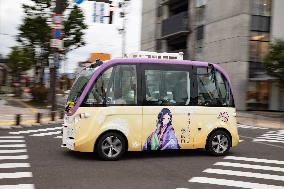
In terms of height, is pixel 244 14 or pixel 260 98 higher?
pixel 244 14

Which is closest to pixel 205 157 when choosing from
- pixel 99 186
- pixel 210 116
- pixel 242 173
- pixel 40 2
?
pixel 210 116

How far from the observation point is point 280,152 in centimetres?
1302

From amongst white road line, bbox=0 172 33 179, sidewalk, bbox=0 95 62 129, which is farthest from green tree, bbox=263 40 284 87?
white road line, bbox=0 172 33 179

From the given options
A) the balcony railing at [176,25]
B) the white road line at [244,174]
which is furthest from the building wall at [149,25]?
the white road line at [244,174]

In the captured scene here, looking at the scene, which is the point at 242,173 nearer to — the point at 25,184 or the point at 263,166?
the point at 263,166

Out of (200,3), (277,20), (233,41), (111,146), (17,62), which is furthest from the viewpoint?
(17,62)

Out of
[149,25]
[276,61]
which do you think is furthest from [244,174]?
[149,25]

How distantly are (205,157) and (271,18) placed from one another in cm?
2820

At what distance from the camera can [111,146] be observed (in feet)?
33.2

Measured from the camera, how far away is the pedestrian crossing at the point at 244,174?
7996mm

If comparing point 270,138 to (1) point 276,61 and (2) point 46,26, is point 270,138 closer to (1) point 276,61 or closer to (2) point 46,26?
(1) point 276,61

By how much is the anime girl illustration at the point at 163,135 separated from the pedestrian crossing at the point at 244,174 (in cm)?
128

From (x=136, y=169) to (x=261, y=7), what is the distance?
99.9 ft

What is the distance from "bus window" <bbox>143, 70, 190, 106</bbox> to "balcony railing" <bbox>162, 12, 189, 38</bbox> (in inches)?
1327
